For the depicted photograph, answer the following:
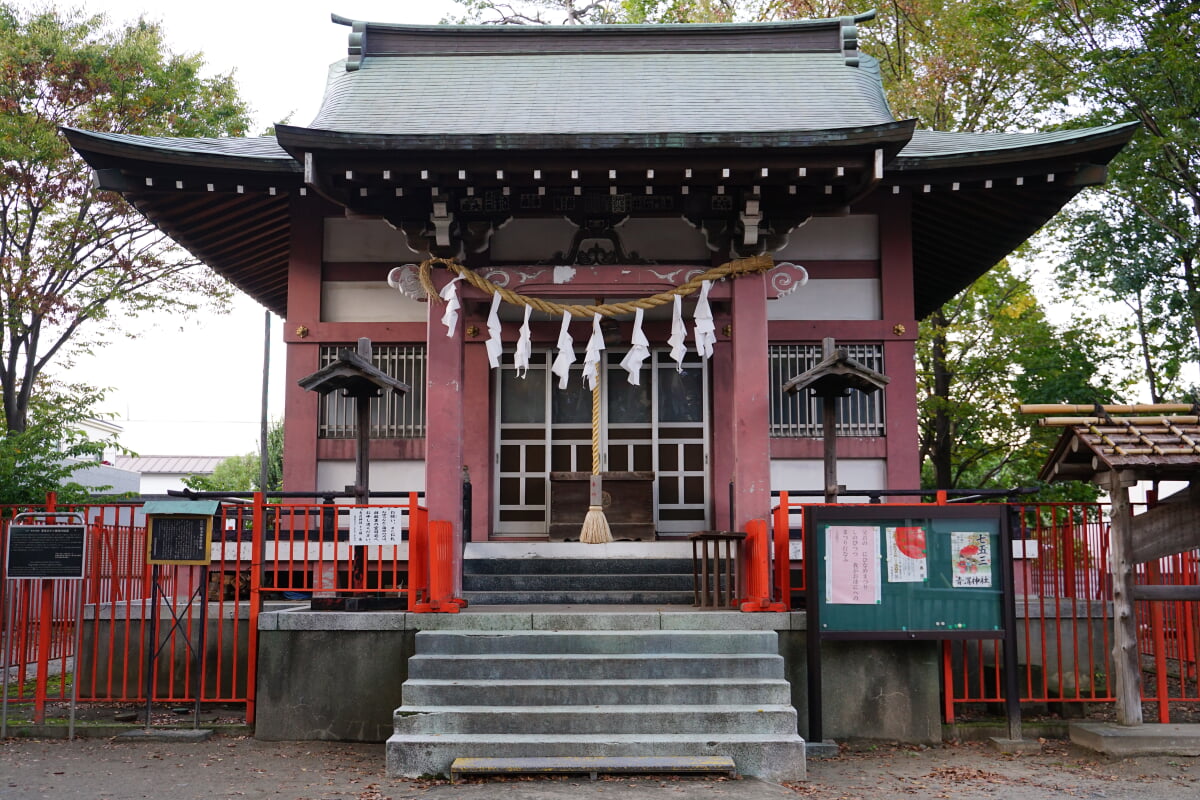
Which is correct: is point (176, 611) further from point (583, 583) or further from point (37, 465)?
point (37, 465)

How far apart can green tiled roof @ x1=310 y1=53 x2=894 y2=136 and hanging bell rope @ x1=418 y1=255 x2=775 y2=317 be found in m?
1.41

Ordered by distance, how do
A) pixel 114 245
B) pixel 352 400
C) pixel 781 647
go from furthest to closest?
pixel 114 245
pixel 352 400
pixel 781 647

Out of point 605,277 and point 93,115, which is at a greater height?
point 93,115

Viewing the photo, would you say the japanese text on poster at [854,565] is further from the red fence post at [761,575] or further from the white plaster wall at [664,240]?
the white plaster wall at [664,240]

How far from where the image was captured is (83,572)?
8.47 meters

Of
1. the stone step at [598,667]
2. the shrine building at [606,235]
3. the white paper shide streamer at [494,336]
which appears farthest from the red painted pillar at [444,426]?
the stone step at [598,667]

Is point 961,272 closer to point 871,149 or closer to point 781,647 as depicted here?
point 871,149

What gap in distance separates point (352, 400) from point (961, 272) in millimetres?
7911

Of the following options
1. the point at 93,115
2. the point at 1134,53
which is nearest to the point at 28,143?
the point at 93,115

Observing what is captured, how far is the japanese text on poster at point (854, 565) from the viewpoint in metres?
8.24

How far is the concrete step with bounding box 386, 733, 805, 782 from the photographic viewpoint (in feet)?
23.1

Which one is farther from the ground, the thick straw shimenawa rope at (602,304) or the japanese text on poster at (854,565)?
the thick straw shimenawa rope at (602,304)

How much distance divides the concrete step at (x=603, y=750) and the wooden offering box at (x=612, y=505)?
4066mm

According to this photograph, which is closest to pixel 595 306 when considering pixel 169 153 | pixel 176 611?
pixel 169 153
